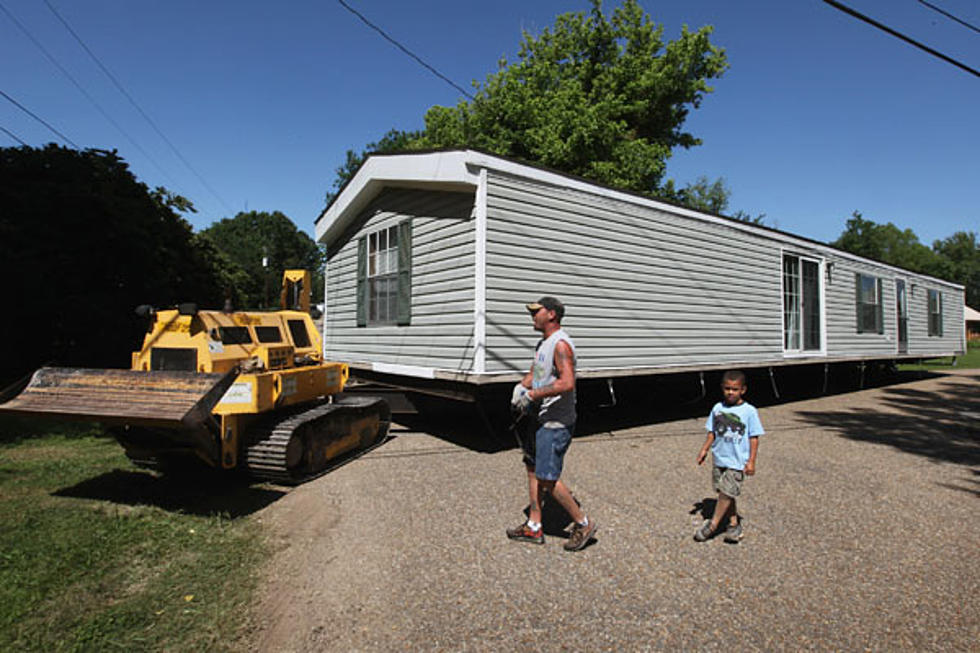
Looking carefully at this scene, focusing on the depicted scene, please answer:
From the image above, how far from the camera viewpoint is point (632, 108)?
26.4 meters

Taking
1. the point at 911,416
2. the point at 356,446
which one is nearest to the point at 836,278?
the point at 911,416

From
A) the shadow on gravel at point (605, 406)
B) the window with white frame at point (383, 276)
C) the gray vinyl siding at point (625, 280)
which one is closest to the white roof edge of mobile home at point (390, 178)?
the gray vinyl siding at point (625, 280)

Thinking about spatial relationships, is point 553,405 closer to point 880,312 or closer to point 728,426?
point 728,426

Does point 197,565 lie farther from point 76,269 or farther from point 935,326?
point 935,326

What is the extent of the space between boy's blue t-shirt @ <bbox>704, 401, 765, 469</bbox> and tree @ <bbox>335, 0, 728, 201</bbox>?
2168 centimetres

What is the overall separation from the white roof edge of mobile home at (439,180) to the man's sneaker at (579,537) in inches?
176

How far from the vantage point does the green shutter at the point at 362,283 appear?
9.30 m

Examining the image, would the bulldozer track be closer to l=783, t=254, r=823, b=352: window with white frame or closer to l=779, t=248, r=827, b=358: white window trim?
l=779, t=248, r=827, b=358: white window trim

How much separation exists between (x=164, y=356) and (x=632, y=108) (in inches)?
1025

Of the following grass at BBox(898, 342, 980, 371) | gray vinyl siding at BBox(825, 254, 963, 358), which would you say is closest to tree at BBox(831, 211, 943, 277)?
grass at BBox(898, 342, 980, 371)

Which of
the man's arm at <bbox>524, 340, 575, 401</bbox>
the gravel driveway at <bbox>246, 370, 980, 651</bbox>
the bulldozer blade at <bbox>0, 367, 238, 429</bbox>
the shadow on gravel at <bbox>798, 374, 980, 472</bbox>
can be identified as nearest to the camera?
the gravel driveway at <bbox>246, 370, 980, 651</bbox>

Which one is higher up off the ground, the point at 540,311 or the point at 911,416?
the point at 540,311

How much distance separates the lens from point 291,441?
17.0 feet

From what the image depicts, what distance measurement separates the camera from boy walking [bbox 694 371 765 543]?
378cm
